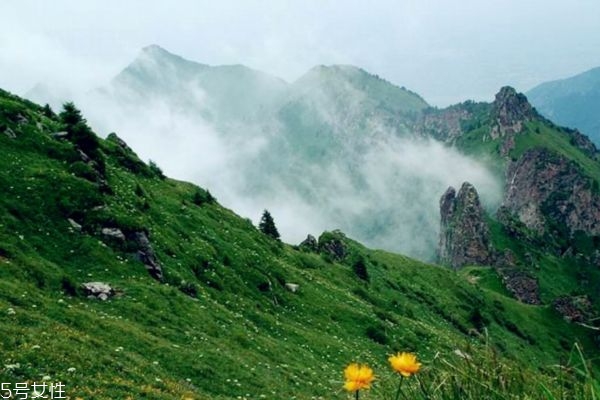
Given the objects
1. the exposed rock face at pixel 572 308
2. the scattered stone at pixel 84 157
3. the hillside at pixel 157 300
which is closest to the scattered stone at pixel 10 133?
the hillside at pixel 157 300

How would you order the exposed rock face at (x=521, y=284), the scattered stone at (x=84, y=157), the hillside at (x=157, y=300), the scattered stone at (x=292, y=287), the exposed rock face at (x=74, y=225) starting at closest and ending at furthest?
the hillside at (x=157, y=300) < the exposed rock face at (x=74, y=225) < the scattered stone at (x=84, y=157) < the scattered stone at (x=292, y=287) < the exposed rock face at (x=521, y=284)

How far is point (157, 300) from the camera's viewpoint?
1492 inches

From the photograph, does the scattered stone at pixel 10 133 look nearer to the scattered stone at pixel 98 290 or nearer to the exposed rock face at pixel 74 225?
the exposed rock face at pixel 74 225

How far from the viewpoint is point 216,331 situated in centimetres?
3812

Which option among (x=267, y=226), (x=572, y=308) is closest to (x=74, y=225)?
(x=267, y=226)

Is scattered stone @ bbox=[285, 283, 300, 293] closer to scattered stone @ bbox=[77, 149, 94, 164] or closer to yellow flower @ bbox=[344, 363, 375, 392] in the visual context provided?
scattered stone @ bbox=[77, 149, 94, 164]

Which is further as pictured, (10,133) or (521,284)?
(521,284)

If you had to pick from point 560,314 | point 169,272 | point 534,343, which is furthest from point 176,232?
point 560,314

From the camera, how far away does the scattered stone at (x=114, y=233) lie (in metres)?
42.4

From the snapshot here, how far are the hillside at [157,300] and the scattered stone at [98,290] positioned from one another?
0.33 metres

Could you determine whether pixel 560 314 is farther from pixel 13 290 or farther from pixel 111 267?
pixel 13 290

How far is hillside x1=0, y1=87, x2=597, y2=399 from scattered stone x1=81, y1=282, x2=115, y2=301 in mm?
329

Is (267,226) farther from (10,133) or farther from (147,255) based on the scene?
(10,133)

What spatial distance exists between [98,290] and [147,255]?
7.95 m
